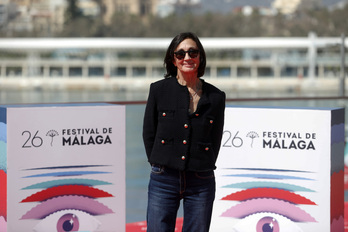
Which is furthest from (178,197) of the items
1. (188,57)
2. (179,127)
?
(188,57)

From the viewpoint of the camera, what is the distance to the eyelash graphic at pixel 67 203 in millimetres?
3303

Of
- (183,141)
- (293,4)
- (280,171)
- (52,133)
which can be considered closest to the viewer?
(183,141)

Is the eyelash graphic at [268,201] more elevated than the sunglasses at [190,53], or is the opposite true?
the sunglasses at [190,53]

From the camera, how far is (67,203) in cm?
338

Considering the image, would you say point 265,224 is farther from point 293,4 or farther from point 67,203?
point 293,4

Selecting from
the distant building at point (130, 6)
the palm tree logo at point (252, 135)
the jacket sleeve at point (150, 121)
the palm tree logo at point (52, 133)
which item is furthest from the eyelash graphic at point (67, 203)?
the distant building at point (130, 6)

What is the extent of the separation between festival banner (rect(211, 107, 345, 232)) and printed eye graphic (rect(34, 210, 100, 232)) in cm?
63

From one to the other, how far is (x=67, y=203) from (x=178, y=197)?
1.16 meters

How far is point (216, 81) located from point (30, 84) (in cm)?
1619

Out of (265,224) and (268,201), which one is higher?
(268,201)

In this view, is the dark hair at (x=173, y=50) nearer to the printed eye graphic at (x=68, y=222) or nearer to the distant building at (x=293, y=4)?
the printed eye graphic at (x=68, y=222)

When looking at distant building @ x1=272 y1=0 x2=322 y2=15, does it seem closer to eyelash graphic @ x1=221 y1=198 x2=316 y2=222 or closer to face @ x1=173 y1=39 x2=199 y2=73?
eyelash graphic @ x1=221 y1=198 x2=316 y2=222

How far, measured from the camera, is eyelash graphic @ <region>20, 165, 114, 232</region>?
3303 mm

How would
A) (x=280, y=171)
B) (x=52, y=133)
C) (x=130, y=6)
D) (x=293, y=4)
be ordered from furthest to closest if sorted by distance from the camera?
(x=293, y=4), (x=130, y=6), (x=280, y=171), (x=52, y=133)
